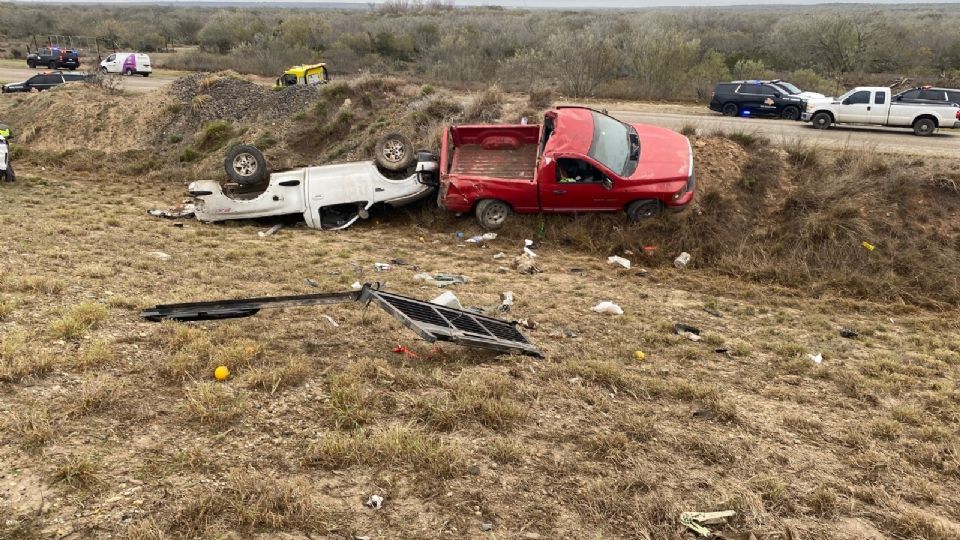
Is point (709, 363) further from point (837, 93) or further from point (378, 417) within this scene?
point (837, 93)

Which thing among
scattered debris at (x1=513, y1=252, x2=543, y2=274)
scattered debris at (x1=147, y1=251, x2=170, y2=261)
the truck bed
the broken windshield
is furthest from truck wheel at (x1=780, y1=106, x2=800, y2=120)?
scattered debris at (x1=147, y1=251, x2=170, y2=261)

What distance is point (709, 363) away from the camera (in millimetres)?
5852

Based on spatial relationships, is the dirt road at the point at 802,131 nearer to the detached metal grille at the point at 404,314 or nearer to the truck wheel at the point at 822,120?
the truck wheel at the point at 822,120

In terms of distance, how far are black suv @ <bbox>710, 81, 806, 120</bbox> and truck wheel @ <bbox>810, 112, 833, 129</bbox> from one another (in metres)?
1.42

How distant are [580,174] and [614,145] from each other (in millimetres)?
828

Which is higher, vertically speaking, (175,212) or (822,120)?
(822,120)

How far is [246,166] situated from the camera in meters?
11.1

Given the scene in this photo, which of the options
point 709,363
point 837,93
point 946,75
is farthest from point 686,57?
point 709,363

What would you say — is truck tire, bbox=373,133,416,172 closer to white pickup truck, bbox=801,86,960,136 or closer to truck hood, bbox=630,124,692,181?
truck hood, bbox=630,124,692,181

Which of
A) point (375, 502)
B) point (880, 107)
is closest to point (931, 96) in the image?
point (880, 107)

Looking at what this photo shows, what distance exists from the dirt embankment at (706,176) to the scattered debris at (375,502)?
6900 millimetres

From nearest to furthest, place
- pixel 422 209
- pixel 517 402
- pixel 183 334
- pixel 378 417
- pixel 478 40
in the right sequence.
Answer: pixel 378 417
pixel 517 402
pixel 183 334
pixel 422 209
pixel 478 40

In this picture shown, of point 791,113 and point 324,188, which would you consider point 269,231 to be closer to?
point 324,188

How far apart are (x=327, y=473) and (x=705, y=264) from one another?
732cm
